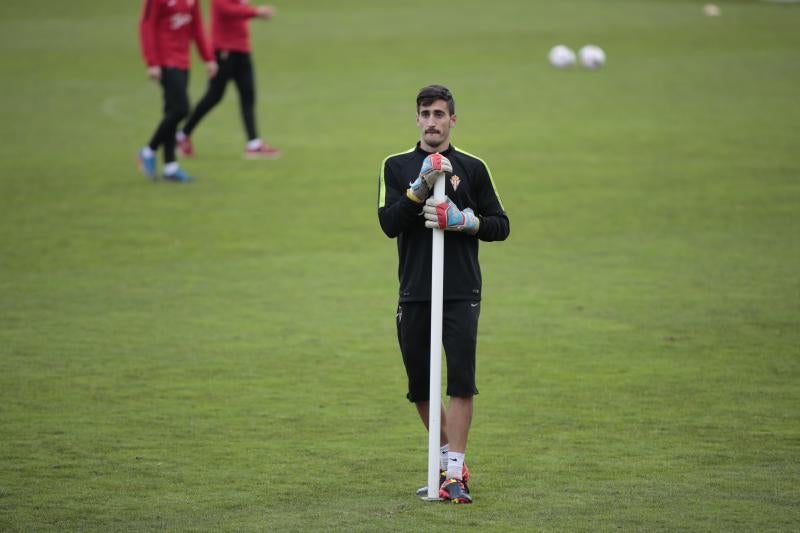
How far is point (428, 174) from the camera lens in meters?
6.38

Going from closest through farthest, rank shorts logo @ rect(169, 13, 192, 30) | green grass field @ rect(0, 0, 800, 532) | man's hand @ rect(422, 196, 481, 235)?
1. man's hand @ rect(422, 196, 481, 235)
2. green grass field @ rect(0, 0, 800, 532)
3. shorts logo @ rect(169, 13, 192, 30)

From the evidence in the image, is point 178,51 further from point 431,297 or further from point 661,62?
point 661,62

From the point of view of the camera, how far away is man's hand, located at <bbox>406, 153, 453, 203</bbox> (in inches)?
251

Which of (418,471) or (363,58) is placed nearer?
(418,471)

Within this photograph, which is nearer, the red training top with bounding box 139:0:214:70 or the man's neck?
the man's neck

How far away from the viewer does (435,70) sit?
93.4 feet

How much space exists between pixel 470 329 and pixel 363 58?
24392mm

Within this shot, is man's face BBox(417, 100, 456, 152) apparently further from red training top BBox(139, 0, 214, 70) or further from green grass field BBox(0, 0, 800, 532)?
red training top BBox(139, 0, 214, 70)

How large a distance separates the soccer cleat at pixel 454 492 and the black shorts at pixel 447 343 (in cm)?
43

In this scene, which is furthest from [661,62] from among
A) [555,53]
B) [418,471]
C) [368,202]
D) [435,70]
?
Result: [418,471]

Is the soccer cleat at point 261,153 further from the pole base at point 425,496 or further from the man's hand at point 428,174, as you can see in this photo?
the man's hand at point 428,174

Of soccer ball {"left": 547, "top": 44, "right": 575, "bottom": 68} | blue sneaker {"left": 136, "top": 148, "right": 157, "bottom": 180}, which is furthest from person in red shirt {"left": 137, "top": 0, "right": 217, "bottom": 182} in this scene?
soccer ball {"left": 547, "top": 44, "right": 575, "bottom": 68}

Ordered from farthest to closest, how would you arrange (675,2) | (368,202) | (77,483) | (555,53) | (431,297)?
1. (675,2)
2. (555,53)
3. (368,202)
4. (77,483)
5. (431,297)

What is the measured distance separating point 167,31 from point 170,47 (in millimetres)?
191
